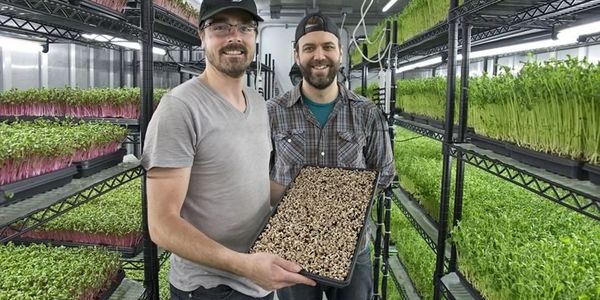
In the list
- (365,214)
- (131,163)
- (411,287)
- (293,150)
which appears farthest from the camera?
(411,287)

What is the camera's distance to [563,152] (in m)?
1.66

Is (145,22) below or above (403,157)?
above

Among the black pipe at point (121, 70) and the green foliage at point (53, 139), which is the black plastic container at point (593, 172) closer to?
the green foliage at point (53, 139)

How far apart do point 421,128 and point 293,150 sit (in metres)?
1.22

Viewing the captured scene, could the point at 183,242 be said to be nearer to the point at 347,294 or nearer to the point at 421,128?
the point at 347,294

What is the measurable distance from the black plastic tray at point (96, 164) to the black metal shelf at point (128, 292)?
675mm

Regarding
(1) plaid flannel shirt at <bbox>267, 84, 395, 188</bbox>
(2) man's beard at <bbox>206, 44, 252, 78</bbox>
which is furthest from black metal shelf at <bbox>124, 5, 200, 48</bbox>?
(2) man's beard at <bbox>206, 44, 252, 78</bbox>

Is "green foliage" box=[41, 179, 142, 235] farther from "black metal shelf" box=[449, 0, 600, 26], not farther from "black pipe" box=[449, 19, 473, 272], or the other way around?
"black metal shelf" box=[449, 0, 600, 26]

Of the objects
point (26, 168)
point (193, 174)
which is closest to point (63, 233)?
point (26, 168)

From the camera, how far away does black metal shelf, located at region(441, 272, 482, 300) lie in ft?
7.20

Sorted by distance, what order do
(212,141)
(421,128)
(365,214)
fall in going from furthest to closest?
(421,128), (365,214), (212,141)

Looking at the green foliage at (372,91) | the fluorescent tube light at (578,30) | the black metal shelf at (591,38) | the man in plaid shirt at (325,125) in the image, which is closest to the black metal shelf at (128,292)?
the man in plaid shirt at (325,125)

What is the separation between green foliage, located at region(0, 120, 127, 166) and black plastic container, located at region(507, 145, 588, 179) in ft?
6.67

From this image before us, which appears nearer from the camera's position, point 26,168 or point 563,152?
point 563,152
